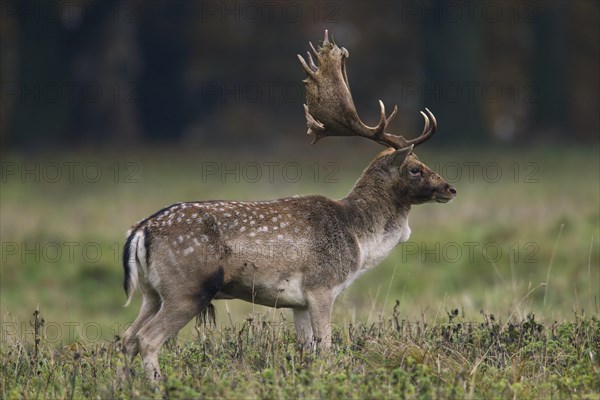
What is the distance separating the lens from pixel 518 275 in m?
14.4

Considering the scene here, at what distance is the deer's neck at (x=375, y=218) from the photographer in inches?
355

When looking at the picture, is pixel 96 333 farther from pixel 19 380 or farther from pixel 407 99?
pixel 407 99

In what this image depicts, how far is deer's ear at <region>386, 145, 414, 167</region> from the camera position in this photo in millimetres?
9078

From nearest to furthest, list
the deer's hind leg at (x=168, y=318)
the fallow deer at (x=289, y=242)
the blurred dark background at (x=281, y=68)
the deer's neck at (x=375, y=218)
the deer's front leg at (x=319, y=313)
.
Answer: the deer's hind leg at (x=168, y=318) < the fallow deer at (x=289, y=242) < the deer's front leg at (x=319, y=313) < the deer's neck at (x=375, y=218) < the blurred dark background at (x=281, y=68)

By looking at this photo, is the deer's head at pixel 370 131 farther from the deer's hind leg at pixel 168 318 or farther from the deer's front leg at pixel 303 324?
the deer's hind leg at pixel 168 318

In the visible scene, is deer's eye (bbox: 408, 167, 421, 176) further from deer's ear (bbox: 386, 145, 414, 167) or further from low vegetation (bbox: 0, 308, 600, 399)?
low vegetation (bbox: 0, 308, 600, 399)

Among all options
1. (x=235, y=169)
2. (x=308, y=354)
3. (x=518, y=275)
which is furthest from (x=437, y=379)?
(x=235, y=169)

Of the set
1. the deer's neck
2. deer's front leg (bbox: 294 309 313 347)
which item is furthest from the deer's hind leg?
the deer's neck

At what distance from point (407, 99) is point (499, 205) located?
42.0 ft

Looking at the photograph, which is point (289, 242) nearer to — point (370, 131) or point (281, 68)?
point (370, 131)

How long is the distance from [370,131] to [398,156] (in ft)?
1.08

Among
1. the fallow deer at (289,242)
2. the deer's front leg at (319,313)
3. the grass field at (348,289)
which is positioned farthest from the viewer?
the deer's front leg at (319,313)

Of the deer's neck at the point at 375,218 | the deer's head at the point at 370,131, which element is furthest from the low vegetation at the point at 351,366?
the deer's head at the point at 370,131

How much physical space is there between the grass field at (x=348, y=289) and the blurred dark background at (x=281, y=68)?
2.94 meters
